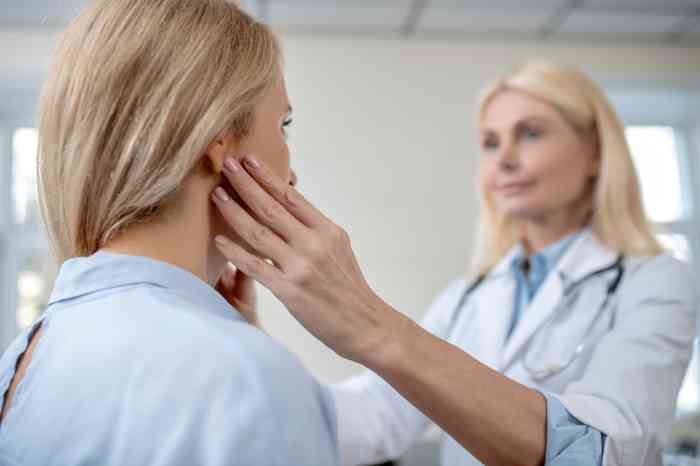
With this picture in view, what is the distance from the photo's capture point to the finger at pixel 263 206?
0.61 meters

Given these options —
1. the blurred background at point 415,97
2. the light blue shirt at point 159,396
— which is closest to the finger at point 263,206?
the light blue shirt at point 159,396

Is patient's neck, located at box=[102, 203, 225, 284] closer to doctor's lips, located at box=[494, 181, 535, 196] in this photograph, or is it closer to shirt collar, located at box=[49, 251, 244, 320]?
shirt collar, located at box=[49, 251, 244, 320]

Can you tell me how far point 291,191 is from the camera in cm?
63

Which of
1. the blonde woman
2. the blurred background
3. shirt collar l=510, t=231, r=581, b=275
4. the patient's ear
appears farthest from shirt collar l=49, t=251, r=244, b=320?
the blurred background

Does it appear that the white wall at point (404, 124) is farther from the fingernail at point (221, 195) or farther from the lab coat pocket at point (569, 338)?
the fingernail at point (221, 195)

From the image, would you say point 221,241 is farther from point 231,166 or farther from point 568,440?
point 568,440

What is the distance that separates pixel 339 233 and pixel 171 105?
0.66 feet

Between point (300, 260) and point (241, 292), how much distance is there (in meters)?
0.30

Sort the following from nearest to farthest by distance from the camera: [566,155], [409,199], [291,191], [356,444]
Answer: [291,191]
[356,444]
[566,155]
[409,199]

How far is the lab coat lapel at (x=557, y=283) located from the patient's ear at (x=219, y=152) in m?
0.64

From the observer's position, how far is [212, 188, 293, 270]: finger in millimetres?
610

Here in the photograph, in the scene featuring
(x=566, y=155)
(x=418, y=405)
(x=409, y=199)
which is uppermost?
(x=566, y=155)

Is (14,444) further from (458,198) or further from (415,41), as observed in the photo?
(415,41)

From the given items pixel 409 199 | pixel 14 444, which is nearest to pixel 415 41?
pixel 409 199
